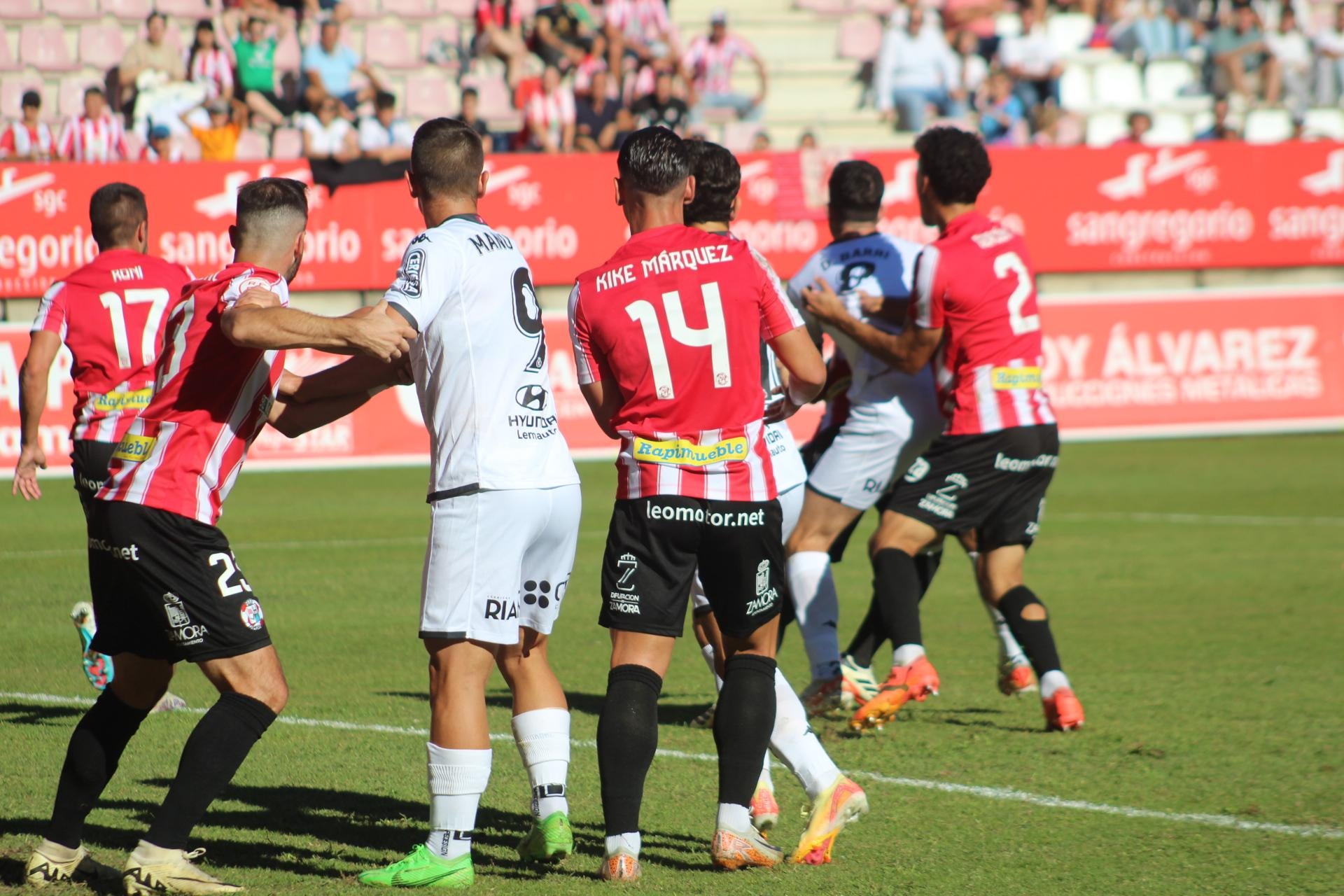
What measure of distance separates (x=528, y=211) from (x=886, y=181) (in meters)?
4.84

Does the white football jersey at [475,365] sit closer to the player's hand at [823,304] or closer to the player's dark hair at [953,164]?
the player's hand at [823,304]

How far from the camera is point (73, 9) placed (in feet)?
70.2

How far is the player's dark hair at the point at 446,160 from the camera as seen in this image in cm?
466

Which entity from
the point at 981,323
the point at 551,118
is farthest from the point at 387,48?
the point at 981,323

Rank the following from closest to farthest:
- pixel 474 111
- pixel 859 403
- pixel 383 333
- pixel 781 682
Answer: pixel 383 333 → pixel 781 682 → pixel 859 403 → pixel 474 111

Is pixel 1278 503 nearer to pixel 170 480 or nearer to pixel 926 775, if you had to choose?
pixel 926 775

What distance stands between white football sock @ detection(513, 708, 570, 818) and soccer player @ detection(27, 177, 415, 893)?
2.66 feet

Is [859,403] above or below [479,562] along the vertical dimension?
above

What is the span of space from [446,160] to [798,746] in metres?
2.12

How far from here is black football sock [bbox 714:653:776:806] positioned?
4848 mm

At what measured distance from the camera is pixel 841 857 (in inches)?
200

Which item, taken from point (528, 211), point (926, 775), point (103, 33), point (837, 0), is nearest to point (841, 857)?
point (926, 775)

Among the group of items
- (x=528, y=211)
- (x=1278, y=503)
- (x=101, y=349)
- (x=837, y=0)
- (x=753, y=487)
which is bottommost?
(x=1278, y=503)

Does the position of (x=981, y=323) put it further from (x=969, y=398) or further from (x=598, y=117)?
(x=598, y=117)
